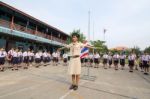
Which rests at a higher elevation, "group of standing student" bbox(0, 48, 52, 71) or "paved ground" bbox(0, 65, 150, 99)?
"group of standing student" bbox(0, 48, 52, 71)

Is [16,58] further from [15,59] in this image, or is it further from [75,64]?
[75,64]

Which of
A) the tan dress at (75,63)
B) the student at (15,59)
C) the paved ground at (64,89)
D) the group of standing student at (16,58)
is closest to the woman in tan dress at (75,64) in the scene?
the tan dress at (75,63)

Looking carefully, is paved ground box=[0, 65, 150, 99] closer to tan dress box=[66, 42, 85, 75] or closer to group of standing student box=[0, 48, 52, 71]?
tan dress box=[66, 42, 85, 75]

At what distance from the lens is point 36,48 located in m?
30.9

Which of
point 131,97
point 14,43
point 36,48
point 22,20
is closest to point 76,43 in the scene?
point 131,97

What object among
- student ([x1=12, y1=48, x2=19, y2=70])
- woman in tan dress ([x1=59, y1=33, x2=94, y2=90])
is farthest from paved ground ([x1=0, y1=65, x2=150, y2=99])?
student ([x1=12, y1=48, x2=19, y2=70])

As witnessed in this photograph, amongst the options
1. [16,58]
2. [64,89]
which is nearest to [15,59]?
[16,58]

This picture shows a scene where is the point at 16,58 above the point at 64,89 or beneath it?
above

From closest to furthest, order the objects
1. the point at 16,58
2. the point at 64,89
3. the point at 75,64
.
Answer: the point at 64,89 < the point at 75,64 < the point at 16,58

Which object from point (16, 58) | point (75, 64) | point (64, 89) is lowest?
point (64, 89)

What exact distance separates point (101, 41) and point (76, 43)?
225ft

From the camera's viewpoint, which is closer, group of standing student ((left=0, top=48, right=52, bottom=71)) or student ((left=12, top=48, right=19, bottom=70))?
group of standing student ((left=0, top=48, right=52, bottom=71))

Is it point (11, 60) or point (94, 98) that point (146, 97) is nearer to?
point (94, 98)

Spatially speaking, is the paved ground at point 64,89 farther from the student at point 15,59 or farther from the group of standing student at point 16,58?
the student at point 15,59
